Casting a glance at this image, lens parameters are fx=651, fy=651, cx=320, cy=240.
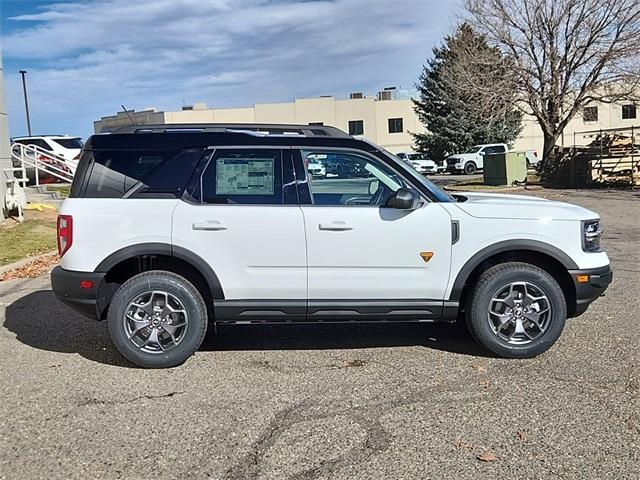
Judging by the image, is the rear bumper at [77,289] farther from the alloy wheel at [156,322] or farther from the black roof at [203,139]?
the black roof at [203,139]

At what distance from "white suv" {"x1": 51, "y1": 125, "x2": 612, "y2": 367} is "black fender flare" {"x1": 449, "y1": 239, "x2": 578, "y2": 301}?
11 mm

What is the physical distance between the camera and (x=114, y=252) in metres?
5.09

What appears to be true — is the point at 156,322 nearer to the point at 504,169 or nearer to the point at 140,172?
the point at 140,172

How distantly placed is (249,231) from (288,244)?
0.32 metres

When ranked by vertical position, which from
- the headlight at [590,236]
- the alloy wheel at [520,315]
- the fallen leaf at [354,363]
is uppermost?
the headlight at [590,236]

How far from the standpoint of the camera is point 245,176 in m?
5.22

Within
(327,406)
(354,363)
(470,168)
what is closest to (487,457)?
(327,406)

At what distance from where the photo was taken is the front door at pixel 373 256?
510 cm

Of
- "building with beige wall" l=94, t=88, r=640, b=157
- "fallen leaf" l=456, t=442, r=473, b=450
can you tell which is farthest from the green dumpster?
"building with beige wall" l=94, t=88, r=640, b=157

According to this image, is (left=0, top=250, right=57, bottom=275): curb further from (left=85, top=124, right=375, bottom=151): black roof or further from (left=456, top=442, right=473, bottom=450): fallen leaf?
(left=456, top=442, right=473, bottom=450): fallen leaf

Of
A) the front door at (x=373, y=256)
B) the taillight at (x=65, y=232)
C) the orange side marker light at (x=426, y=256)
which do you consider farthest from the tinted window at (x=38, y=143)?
the orange side marker light at (x=426, y=256)

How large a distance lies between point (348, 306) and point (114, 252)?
1.88 metres

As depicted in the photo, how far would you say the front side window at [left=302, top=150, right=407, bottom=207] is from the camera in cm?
522

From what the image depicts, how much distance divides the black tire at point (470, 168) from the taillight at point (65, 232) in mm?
37560
